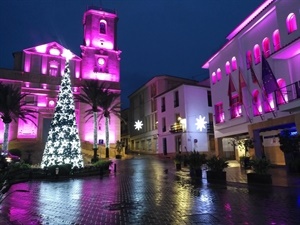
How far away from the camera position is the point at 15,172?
6121mm

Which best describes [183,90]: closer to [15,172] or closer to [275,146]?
[275,146]

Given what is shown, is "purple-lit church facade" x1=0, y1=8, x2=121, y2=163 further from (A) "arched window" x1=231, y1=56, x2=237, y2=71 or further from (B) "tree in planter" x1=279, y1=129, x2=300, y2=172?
(B) "tree in planter" x1=279, y1=129, x2=300, y2=172

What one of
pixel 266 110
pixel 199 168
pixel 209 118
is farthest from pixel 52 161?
pixel 209 118

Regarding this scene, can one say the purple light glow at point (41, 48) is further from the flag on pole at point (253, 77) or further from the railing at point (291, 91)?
the railing at point (291, 91)

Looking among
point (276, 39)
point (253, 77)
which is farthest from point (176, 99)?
point (276, 39)

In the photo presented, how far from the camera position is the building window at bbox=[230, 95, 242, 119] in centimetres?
2311

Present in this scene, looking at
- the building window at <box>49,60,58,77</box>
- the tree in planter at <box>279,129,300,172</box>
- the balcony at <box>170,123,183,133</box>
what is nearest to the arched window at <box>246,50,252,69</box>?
the tree in planter at <box>279,129,300,172</box>

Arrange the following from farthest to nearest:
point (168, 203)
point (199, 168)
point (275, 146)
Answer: point (275, 146) < point (199, 168) < point (168, 203)

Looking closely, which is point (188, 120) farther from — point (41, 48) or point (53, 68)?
point (41, 48)

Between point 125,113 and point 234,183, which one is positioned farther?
point 125,113

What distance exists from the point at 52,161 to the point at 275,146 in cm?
1695

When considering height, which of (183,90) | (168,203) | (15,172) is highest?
(183,90)

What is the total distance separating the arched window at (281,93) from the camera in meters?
17.4

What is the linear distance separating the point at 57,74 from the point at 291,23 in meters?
36.8
